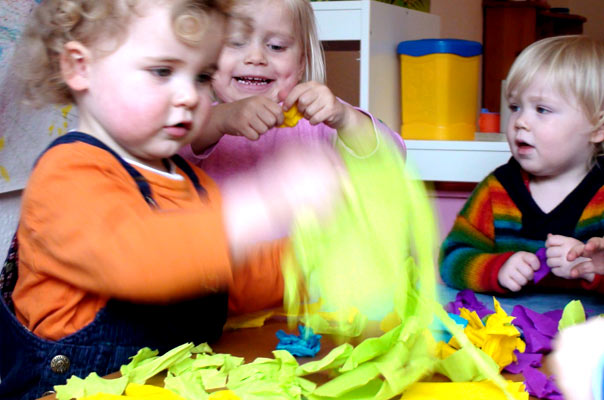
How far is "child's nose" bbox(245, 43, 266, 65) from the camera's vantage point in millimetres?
1041

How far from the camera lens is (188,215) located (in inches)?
22.9

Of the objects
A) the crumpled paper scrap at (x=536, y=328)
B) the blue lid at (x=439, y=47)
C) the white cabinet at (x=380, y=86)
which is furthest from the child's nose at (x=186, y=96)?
the blue lid at (x=439, y=47)

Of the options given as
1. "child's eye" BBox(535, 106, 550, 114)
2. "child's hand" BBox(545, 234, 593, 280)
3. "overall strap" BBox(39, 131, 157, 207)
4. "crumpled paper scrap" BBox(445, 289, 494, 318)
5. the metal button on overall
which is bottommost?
"child's hand" BBox(545, 234, 593, 280)

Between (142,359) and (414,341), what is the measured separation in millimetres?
216

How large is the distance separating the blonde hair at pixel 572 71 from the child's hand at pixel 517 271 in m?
0.30

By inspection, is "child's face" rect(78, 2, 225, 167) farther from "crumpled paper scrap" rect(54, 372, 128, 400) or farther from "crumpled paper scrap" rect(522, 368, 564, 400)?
"crumpled paper scrap" rect(522, 368, 564, 400)

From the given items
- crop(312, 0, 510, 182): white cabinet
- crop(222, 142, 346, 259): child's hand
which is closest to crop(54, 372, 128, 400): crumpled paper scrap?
crop(222, 142, 346, 259): child's hand

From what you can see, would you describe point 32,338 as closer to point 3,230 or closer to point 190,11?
point 190,11

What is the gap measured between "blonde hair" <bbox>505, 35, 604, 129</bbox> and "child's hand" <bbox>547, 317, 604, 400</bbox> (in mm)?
952

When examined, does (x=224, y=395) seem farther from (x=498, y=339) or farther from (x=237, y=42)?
(x=237, y=42)

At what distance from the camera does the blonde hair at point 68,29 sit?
2.12 ft

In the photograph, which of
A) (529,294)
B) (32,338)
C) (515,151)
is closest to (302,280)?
(32,338)

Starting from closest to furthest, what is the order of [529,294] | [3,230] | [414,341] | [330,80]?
[414,341], [529,294], [3,230], [330,80]

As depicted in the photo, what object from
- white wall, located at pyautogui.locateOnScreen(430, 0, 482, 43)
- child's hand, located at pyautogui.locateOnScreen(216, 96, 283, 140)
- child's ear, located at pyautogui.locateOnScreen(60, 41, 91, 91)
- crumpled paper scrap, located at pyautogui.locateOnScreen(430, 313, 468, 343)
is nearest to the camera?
crumpled paper scrap, located at pyautogui.locateOnScreen(430, 313, 468, 343)
